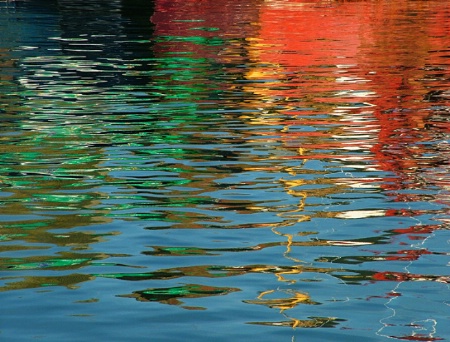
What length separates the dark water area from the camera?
923 centimetres

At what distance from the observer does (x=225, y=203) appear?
13.6 metres

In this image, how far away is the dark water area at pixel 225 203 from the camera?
923 cm

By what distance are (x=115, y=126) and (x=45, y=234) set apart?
873 centimetres

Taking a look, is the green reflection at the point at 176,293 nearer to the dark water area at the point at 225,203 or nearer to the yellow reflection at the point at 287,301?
the dark water area at the point at 225,203

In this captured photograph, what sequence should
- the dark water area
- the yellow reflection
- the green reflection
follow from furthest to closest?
the green reflection → the yellow reflection → the dark water area

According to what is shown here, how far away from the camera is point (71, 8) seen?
2726 inches

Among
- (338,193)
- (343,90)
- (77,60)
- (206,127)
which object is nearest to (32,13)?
(77,60)

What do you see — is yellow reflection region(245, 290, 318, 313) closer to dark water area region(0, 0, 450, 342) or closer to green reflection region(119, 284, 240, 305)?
dark water area region(0, 0, 450, 342)

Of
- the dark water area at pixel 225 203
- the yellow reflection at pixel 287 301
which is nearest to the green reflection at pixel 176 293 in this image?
the dark water area at pixel 225 203

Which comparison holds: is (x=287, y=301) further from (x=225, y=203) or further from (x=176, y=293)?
(x=225, y=203)

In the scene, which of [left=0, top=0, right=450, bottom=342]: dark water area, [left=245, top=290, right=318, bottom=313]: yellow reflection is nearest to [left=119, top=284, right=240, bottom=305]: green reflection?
[left=0, top=0, right=450, bottom=342]: dark water area

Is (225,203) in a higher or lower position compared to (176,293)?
lower

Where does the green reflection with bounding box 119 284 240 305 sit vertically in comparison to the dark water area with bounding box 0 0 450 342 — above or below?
above

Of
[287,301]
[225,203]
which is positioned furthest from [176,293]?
[225,203]
